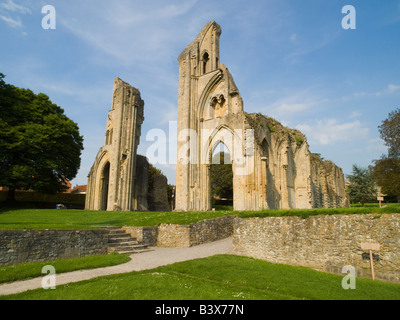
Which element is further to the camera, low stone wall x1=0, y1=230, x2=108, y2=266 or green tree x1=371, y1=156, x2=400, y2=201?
green tree x1=371, y1=156, x2=400, y2=201

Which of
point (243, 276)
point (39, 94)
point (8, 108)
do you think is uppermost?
point (39, 94)

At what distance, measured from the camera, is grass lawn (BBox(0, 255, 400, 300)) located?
527 centimetres

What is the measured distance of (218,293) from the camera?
546 cm

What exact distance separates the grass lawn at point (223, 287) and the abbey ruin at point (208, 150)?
569 inches

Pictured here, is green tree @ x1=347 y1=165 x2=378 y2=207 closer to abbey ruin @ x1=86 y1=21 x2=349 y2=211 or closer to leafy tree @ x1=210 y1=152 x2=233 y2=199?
abbey ruin @ x1=86 y1=21 x2=349 y2=211

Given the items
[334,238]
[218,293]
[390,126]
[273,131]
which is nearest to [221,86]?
[273,131]

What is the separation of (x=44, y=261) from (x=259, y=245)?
7488 mm

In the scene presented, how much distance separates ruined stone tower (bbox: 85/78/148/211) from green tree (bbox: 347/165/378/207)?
3023 cm

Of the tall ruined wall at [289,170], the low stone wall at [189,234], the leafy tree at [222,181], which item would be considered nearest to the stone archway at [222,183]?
the leafy tree at [222,181]

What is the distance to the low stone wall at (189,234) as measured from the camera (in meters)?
12.6

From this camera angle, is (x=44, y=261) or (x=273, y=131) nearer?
(x=44, y=261)

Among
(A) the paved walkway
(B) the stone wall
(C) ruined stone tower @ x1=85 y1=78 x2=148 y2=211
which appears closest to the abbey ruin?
(C) ruined stone tower @ x1=85 y1=78 x2=148 y2=211

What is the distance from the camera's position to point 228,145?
24.5 meters

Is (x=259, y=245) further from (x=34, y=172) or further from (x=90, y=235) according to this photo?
(x=34, y=172)
